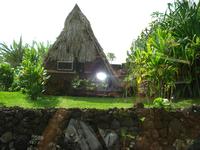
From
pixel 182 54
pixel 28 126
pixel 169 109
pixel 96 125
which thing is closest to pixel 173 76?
pixel 182 54

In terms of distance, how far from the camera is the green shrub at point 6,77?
908 inches

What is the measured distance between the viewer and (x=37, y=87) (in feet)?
51.1

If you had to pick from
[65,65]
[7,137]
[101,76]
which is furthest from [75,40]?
[7,137]

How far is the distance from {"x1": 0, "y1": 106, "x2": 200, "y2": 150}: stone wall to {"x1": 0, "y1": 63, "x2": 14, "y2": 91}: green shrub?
13.8 m

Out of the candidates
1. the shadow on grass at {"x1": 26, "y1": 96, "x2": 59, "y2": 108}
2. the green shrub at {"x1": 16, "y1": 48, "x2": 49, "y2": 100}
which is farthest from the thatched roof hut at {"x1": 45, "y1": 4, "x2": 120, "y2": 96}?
the shadow on grass at {"x1": 26, "y1": 96, "x2": 59, "y2": 108}

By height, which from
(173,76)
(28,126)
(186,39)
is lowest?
(28,126)

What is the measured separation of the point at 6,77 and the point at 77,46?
13.8ft

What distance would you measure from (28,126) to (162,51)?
18.2 ft

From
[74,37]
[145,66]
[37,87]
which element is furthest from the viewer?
[74,37]

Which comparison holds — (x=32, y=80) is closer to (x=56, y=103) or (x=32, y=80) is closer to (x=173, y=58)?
(x=56, y=103)

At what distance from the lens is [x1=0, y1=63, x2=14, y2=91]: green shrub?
75.7ft

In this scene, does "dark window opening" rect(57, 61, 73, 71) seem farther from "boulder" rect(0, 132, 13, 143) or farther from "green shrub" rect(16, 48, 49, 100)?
"boulder" rect(0, 132, 13, 143)

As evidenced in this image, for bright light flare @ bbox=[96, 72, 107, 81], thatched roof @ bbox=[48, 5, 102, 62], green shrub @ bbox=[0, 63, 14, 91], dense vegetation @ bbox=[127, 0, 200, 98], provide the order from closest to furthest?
dense vegetation @ bbox=[127, 0, 200, 98]
thatched roof @ bbox=[48, 5, 102, 62]
bright light flare @ bbox=[96, 72, 107, 81]
green shrub @ bbox=[0, 63, 14, 91]

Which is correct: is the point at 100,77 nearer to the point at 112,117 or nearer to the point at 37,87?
the point at 37,87
